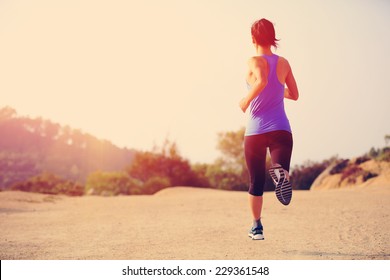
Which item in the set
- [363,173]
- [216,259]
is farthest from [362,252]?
[363,173]

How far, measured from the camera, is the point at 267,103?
4742mm

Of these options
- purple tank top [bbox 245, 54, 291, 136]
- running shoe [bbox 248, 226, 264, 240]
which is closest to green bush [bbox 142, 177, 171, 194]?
running shoe [bbox 248, 226, 264, 240]

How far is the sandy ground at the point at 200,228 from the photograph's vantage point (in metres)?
6.31

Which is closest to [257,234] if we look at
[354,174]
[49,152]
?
[354,174]

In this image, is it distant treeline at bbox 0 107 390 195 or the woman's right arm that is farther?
distant treeline at bbox 0 107 390 195

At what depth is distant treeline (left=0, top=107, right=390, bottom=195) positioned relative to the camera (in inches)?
805

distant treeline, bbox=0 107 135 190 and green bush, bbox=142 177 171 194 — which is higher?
distant treeline, bbox=0 107 135 190

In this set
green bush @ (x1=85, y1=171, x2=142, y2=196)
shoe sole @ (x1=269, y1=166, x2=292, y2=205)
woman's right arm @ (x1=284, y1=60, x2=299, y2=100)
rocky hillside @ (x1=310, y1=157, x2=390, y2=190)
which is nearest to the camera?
shoe sole @ (x1=269, y1=166, x2=292, y2=205)

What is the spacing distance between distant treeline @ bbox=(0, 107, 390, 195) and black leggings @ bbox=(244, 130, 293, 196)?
45.6ft

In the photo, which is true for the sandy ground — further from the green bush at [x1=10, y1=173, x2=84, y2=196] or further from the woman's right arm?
the green bush at [x1=10, y1=173, x2=84, y2=196]

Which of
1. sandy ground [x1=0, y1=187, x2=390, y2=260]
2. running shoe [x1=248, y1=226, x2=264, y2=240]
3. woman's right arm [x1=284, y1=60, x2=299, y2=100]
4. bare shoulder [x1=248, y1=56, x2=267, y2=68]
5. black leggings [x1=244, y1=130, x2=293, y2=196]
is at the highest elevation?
bare shoulder [x1=248, y1=56, x2=267, y2=68]

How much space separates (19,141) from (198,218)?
1827cm

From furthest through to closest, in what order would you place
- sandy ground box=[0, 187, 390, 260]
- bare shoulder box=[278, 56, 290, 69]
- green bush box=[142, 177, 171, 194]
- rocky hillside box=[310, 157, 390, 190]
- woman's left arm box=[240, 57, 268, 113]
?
green bush box=[142, 177, 171, 194], rocky hillside box=[310, 157, 390, 190], sandy ground box=[0, 187, 390, 260], bare shoulder box=[278, 56, 290, 69], woman's left arm box=[240, 57, 268, 113]

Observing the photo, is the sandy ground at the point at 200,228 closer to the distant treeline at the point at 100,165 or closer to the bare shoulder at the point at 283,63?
the bare shoulder at the point at 283,63
